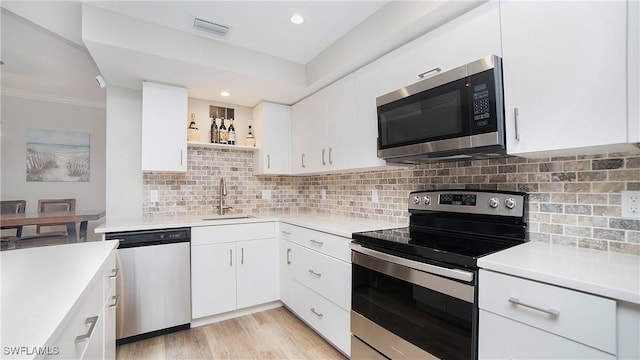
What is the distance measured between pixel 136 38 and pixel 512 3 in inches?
88.5

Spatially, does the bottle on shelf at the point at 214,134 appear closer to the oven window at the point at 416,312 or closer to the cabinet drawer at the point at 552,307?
the oven window at the point at 416,312

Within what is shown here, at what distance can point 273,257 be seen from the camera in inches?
105

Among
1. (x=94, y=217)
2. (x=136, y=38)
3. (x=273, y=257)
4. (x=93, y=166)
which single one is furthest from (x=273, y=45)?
(x=93, y=166)

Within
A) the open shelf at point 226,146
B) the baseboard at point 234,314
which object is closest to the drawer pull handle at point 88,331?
the baseboard at point 234,314

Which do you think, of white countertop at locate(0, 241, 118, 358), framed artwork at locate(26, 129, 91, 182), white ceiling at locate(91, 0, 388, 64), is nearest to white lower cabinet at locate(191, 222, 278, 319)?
white countertop at locate(0, 241, 118, 358)

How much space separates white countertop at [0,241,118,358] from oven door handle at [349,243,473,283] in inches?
49.4

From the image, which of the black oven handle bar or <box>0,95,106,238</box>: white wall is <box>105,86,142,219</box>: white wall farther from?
the black oven handle bar

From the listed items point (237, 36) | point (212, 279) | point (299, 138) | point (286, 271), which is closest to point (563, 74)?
point (237, 36)

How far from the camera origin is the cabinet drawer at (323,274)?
1.81 m

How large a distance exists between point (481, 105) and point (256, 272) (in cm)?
223

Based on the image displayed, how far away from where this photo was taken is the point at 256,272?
101 inches

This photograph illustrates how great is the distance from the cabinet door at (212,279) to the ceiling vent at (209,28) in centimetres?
170

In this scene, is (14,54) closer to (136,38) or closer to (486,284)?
(136,38)

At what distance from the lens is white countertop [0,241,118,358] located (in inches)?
23.2
